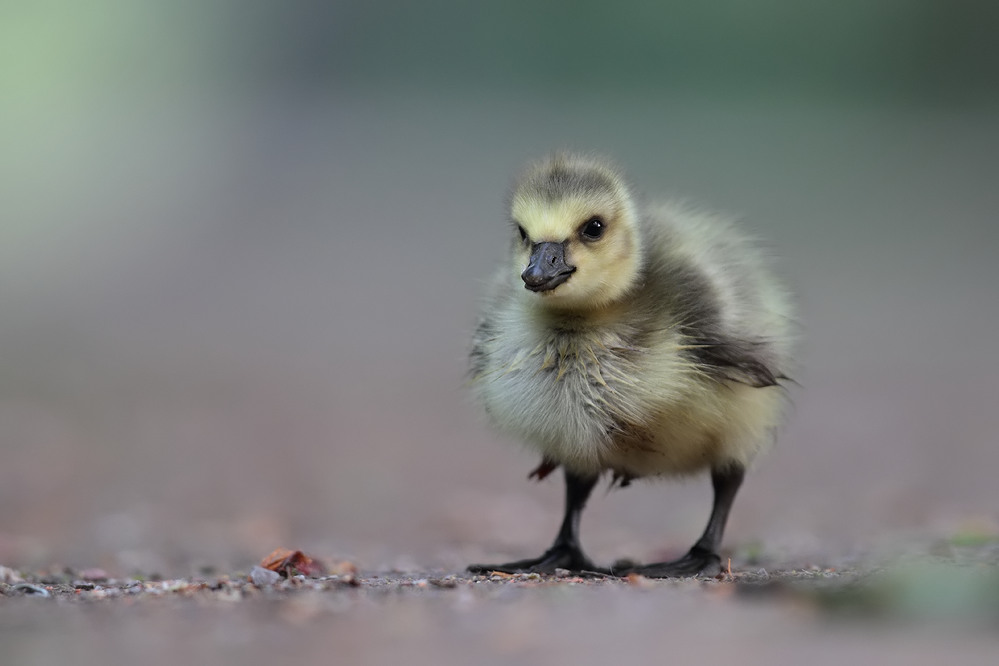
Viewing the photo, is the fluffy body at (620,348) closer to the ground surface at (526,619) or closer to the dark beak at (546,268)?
the dark beak at (546,268)

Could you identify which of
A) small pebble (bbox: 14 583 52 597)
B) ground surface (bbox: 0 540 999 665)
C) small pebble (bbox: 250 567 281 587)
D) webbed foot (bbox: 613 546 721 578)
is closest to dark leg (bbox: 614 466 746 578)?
webbed foot (bbox: 613 546 721 578)

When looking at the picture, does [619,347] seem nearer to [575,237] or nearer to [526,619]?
[575,237]

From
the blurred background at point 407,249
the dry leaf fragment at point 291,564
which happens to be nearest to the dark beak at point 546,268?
the dry leaf fragment at point 291,564

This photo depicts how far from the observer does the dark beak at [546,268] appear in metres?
3.31

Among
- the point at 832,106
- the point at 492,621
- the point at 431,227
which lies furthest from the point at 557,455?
the point at 832,106

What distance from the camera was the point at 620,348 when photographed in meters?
3.45

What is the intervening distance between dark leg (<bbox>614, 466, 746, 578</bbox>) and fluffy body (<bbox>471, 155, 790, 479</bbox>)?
11 centimetres

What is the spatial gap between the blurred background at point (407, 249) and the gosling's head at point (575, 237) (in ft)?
3.26

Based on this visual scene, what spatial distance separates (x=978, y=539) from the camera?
3816 millimetres

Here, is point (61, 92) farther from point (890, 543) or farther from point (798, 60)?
point (890, 543)

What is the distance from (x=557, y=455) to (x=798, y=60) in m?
9.74

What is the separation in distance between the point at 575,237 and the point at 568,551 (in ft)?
3.31

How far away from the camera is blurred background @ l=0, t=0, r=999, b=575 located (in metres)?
5.68

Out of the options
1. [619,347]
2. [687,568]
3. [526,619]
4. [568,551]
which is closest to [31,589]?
[526,619]
